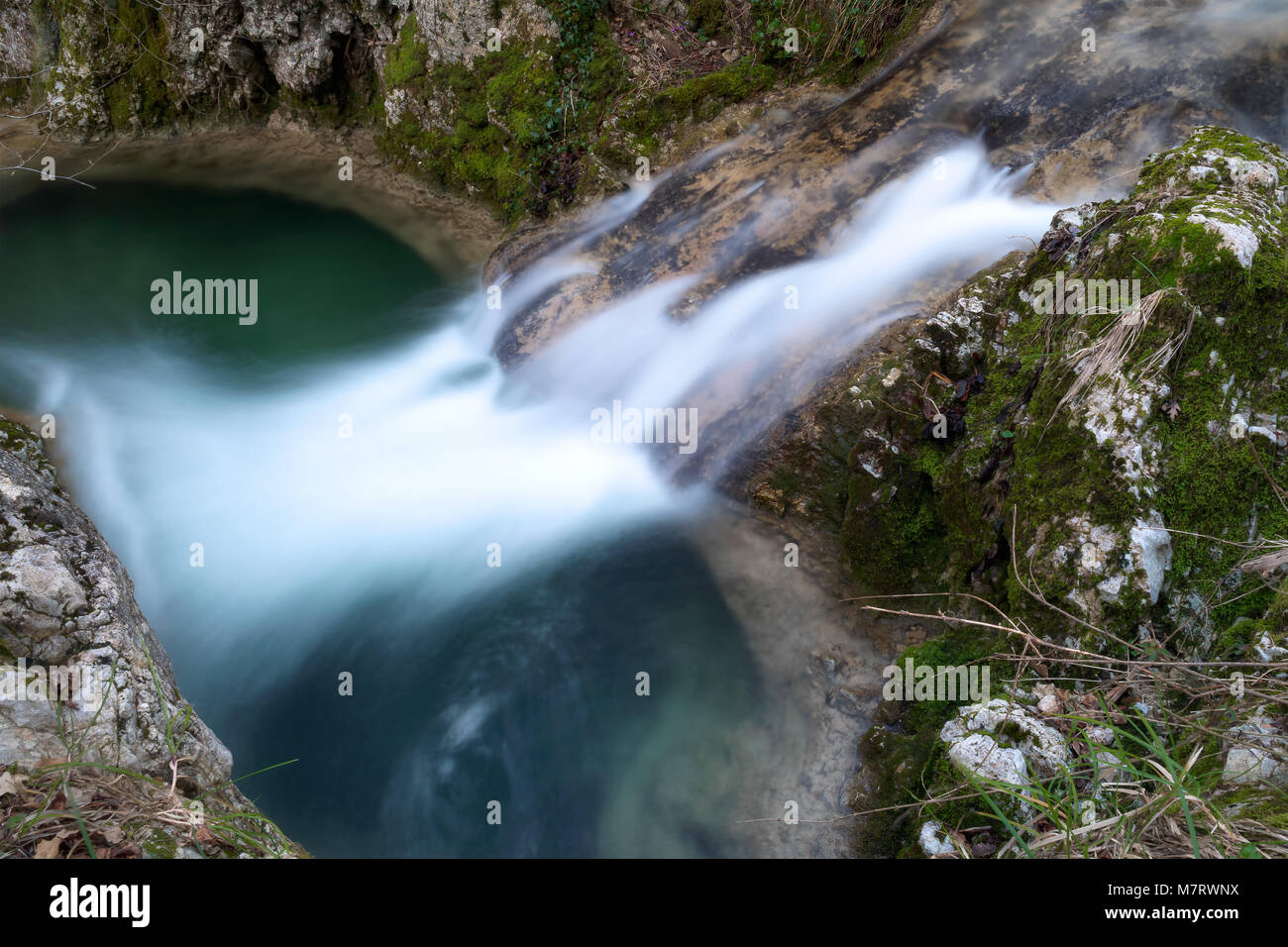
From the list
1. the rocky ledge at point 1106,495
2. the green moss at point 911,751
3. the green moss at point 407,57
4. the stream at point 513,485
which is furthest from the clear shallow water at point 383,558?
the green moss at point 407,57

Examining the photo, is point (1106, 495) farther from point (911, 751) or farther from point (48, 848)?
point (48, 848)

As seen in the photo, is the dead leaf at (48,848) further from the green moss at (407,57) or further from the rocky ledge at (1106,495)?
the green moss at (407,57)

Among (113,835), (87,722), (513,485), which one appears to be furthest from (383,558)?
(113,835)

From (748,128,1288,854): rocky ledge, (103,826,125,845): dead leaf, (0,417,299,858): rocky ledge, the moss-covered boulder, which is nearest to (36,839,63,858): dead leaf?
(0,417,299,858): rocky ledge

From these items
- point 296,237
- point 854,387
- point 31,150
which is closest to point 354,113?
point 296,237

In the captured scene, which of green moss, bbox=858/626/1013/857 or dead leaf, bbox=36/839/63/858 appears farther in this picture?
green moss, bbox=858/626/1013/857

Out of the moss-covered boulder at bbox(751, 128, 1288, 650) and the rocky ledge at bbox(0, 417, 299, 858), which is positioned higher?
the moss-covered boulder at bbox(751, 128, 1288, 650)

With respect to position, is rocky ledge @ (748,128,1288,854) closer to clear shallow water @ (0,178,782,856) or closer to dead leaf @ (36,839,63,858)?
clear shallow water @ (0,178,782,856)
